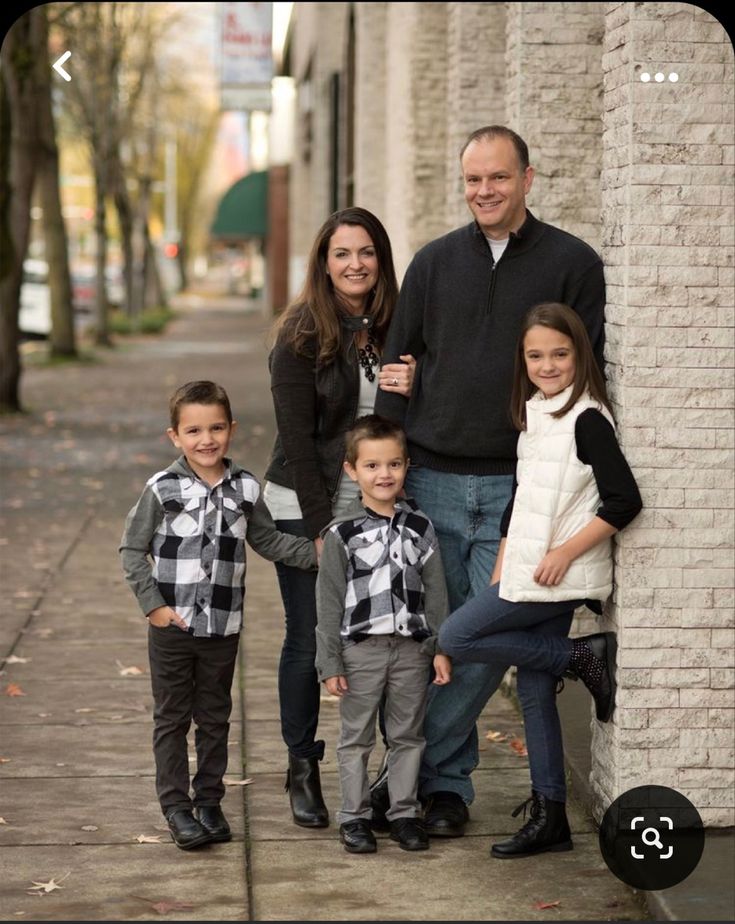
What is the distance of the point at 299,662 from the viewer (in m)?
5.51

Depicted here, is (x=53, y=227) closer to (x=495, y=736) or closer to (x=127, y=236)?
(x=127, y=236)

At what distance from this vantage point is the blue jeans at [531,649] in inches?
197

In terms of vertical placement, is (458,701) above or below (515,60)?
below

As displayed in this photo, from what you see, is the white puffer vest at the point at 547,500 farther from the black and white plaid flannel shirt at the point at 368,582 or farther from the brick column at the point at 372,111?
the brick column at the point at 372,111

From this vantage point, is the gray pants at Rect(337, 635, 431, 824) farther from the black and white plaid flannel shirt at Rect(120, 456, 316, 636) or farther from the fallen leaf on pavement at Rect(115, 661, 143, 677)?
the fallen leaf on pavement at Rect(115, 661, 143, 677)

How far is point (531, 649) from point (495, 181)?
1.44m

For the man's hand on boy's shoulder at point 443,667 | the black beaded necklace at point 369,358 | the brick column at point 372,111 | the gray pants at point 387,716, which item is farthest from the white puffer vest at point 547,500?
the brick column at point 372,111

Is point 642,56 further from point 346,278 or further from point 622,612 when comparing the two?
point 622,612

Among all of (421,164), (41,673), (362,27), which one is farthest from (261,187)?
(41,673)

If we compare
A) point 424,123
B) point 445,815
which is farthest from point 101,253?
point 445,815

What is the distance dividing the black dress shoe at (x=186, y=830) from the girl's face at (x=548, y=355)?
5.81ft

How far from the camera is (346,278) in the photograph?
5293 mm

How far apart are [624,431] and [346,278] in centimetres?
102

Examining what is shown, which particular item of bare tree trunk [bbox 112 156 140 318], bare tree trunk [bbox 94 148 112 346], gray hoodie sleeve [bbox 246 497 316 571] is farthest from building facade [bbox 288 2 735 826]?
bare tree trunk [bbox 112 156 140 318]
